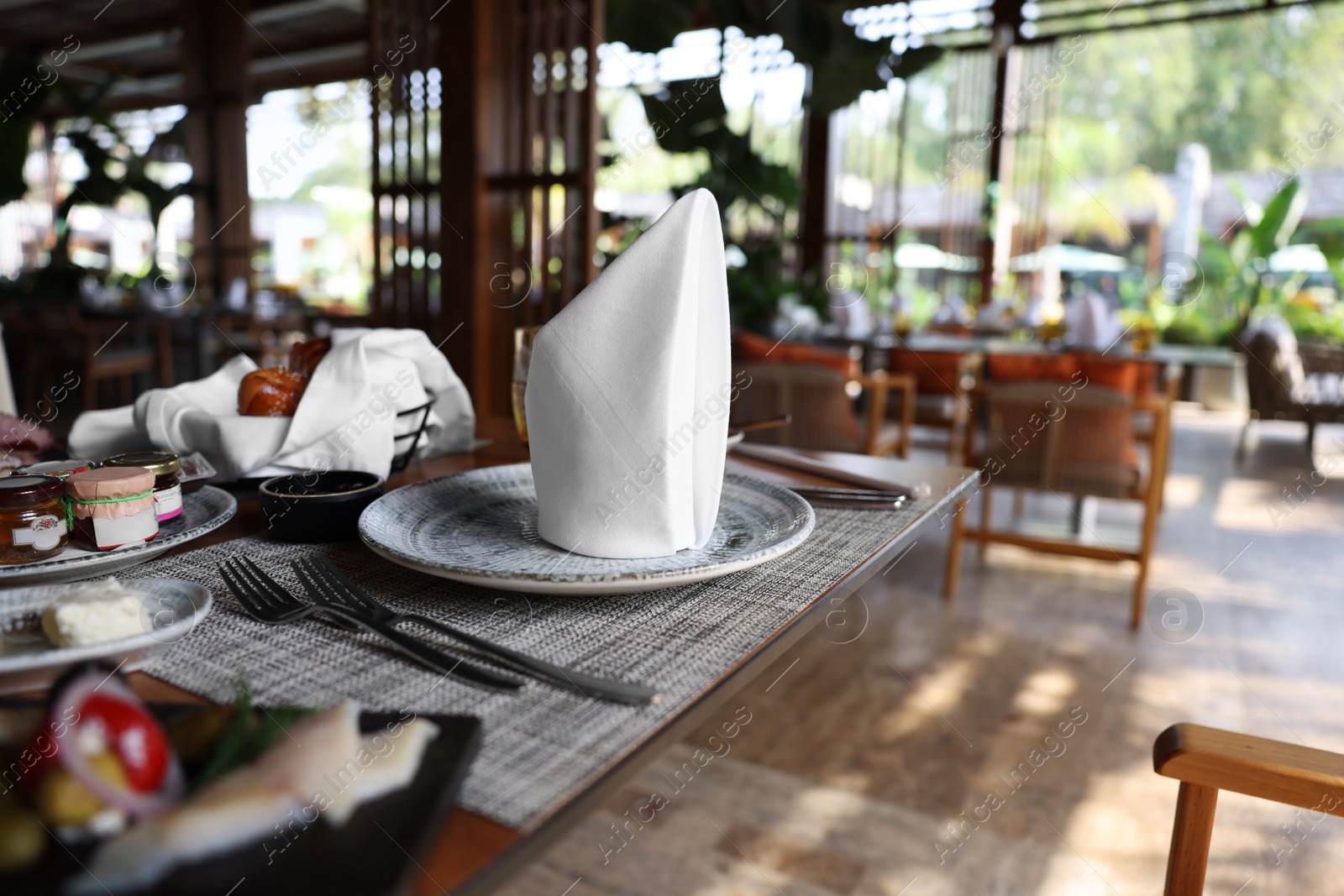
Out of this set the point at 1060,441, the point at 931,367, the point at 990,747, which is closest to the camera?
the point at 990,747

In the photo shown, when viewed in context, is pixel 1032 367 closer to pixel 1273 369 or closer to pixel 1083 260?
pixel 1273 369

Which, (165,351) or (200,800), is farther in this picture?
(165,351)

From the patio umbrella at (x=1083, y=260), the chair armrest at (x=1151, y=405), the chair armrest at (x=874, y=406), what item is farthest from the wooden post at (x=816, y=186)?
the chair armrest at (x=1151, y=405)

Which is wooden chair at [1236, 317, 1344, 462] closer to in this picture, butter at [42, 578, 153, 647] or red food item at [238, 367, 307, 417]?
red food item at [238, 367, 307, 417]

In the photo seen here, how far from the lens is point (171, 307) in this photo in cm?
658

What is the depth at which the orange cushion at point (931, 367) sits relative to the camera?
14.6 feet

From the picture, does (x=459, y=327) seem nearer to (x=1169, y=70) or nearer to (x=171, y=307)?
(x=171, y=307)

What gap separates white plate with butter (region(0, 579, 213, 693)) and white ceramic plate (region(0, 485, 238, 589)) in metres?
0.09

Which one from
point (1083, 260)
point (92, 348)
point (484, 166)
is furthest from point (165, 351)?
point (1083, 260)

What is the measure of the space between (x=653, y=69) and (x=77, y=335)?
5078 millimetres

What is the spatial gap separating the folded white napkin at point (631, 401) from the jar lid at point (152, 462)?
0.33m

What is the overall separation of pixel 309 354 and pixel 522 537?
55 centimetres

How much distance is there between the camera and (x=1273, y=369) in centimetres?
548

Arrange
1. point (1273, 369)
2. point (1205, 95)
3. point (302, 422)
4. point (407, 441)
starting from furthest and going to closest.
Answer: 1. point (1205, 95)
2. point (1273, 369)
3. point (407, 441)
4. point (302, 422)
